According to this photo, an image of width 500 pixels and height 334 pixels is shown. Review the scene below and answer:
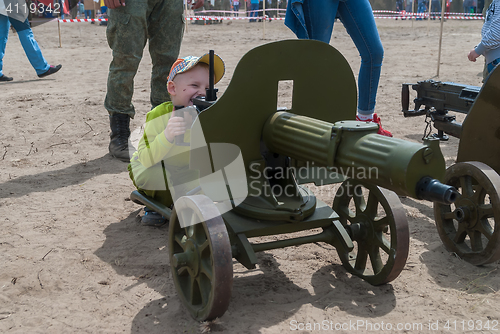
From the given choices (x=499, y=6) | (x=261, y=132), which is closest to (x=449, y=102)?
(x=499, y=6)

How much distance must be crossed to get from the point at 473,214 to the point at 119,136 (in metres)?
3.16

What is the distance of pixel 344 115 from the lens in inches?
109

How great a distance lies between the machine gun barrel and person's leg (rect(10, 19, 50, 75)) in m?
7.38

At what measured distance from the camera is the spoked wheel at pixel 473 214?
272cm

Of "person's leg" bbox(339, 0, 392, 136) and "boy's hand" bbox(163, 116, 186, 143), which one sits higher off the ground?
"person's leg" bbox(339, 0, 392, 136)

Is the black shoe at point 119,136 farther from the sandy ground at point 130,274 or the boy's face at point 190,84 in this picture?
the boy's face at point 190,84

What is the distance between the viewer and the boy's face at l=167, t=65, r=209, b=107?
9.78 ft

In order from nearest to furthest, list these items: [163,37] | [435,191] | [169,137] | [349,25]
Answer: [435,191]
[169,137]
[349,25]
[163,37]

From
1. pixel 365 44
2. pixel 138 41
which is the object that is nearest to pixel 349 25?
pixel 365 44

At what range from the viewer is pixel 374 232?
272cm

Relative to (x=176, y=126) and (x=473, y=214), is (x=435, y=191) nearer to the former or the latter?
(x=473, y=214)

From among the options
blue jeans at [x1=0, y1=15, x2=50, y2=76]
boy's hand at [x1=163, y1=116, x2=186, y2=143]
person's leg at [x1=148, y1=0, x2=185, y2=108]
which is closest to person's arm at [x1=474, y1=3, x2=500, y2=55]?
person's leg at [x1=148, y1=0, x2=185, y2=108]

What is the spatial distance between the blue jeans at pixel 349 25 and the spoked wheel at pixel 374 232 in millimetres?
1720

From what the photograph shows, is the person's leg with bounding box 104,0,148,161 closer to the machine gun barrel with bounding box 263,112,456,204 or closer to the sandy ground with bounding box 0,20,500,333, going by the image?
the sandy ground with bounding box 0,20,500,333
